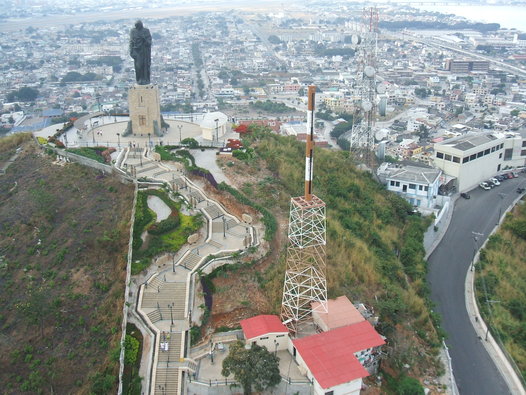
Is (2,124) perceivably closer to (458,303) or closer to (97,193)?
(97,193)

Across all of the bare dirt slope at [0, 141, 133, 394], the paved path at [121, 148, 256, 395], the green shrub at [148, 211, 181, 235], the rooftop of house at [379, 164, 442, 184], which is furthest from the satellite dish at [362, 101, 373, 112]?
the green shrub at [148, 211, 181, 235]

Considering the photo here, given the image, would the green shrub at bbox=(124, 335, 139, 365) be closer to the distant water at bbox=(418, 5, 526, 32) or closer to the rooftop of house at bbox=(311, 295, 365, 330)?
the rooftop of house at bbox=(311, 295, 365, 330)

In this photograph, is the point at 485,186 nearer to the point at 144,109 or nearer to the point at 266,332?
the point at 144,109

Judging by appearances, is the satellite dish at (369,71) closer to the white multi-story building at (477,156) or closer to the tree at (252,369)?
the white multi-story building at (477,156)

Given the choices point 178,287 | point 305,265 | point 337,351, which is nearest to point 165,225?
point 178,287

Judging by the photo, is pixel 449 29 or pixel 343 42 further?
pixel 449 29

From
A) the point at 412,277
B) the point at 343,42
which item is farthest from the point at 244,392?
the point at 343,42
